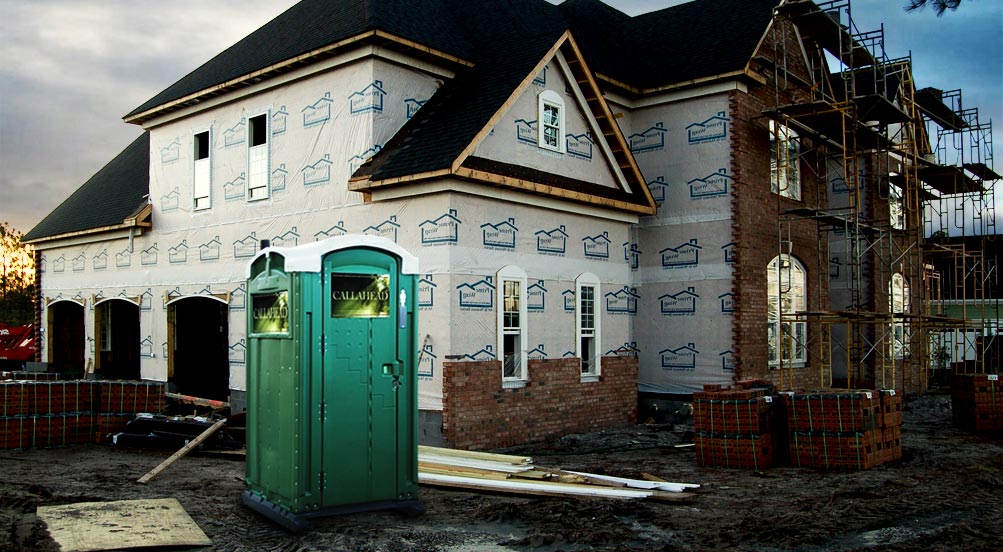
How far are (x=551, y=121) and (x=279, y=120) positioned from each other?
5.70 meters

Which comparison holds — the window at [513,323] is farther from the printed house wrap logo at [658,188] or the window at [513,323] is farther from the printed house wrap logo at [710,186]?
the printed house wrap logo at [710,186]

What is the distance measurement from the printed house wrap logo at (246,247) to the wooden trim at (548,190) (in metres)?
6.34

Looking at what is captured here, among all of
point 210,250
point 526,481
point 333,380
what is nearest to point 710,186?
point 526,481

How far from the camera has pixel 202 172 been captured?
20.2 m

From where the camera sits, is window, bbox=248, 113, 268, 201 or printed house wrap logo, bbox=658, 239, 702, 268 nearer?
window, bbox=248, 113, 268, 201

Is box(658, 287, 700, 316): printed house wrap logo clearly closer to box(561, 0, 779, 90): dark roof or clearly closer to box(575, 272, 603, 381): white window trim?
box(575, 272, 603, 381): white window trim

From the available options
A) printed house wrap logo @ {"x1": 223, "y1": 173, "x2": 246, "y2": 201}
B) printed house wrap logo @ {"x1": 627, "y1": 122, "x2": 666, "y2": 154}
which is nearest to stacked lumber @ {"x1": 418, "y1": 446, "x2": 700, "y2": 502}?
printed house wrap logo @ {"x1": 223, "y1": 173, "x2": 246, "y2": 201}

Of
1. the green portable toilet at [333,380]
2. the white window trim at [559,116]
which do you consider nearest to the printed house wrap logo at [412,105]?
the white window trim at [559,116]

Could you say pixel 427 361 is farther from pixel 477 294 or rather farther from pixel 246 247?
pixel 246 247

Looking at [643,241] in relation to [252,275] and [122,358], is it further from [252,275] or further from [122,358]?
[122,358]

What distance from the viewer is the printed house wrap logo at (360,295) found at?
8.65m

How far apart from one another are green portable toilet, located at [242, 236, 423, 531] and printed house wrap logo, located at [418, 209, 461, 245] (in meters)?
5.33

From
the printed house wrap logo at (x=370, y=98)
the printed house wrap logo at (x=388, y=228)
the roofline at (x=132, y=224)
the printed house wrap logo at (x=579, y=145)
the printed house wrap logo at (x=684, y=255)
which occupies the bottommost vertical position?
the printed house wrap logo at (x=684, y=255)

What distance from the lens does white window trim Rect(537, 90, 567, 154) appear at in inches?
644
